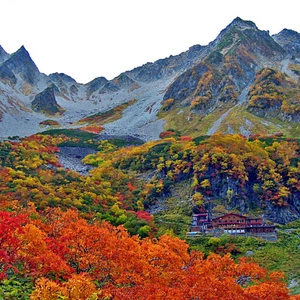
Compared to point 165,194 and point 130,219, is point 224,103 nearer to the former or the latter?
point 165,194

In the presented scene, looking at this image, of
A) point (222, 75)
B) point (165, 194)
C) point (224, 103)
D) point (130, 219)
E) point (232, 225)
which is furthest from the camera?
point (222, 75)

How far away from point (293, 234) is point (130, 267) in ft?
109

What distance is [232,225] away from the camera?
5547 centimetres

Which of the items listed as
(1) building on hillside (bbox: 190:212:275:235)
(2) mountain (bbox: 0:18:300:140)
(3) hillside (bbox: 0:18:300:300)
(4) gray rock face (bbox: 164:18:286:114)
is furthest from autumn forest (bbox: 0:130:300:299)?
(4) gray rock face (bbox: 164:18:286:114)

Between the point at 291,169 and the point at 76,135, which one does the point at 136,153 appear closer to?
the point at 291,169

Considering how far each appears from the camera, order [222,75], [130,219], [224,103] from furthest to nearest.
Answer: [222,75] → [224,103] → [130,219]

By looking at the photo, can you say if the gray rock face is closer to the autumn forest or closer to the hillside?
the hillside

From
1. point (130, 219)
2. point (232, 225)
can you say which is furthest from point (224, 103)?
point (130, 219)

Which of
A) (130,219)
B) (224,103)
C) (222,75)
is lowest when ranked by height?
(130,219)

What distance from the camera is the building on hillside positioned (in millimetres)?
53844

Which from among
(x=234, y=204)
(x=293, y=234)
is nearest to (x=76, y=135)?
(x=234, y=204)

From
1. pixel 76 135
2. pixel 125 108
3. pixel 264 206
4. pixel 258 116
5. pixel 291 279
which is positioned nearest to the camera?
pixel 291 279

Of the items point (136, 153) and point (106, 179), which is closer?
point (106, 179)

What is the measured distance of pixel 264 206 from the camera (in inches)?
2512
